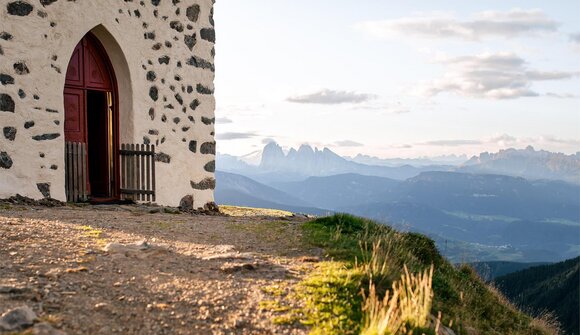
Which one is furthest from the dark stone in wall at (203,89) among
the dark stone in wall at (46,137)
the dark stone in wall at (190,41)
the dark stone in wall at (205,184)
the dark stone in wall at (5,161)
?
the dark stone in wall at (5,161)

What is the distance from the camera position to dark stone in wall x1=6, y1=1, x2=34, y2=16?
33.0 ft

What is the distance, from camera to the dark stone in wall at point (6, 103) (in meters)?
9.99

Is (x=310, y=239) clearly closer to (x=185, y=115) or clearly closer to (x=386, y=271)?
(x=386, y=271)

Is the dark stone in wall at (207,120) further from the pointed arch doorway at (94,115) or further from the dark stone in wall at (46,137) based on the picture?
the dark stone in wall at (46,137)

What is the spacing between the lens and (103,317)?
4.23 m

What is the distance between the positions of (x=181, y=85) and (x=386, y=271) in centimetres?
949

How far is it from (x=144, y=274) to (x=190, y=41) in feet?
31.3

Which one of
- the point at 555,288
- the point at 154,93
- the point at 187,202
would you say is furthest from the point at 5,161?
the point at 555,288

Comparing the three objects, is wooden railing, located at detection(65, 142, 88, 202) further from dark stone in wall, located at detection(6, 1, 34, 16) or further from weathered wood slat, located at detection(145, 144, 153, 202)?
dark stone in wall, located at detection(6, 1, 34, 16)

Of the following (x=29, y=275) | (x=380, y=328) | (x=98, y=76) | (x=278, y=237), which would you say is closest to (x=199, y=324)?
(x=380, y=328)

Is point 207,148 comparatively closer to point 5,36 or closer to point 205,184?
point 205,184

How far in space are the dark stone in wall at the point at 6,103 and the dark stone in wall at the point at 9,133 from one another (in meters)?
0.35

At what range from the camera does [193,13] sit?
1376 centimetres

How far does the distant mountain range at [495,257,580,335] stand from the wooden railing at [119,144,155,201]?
80089 millimetres
